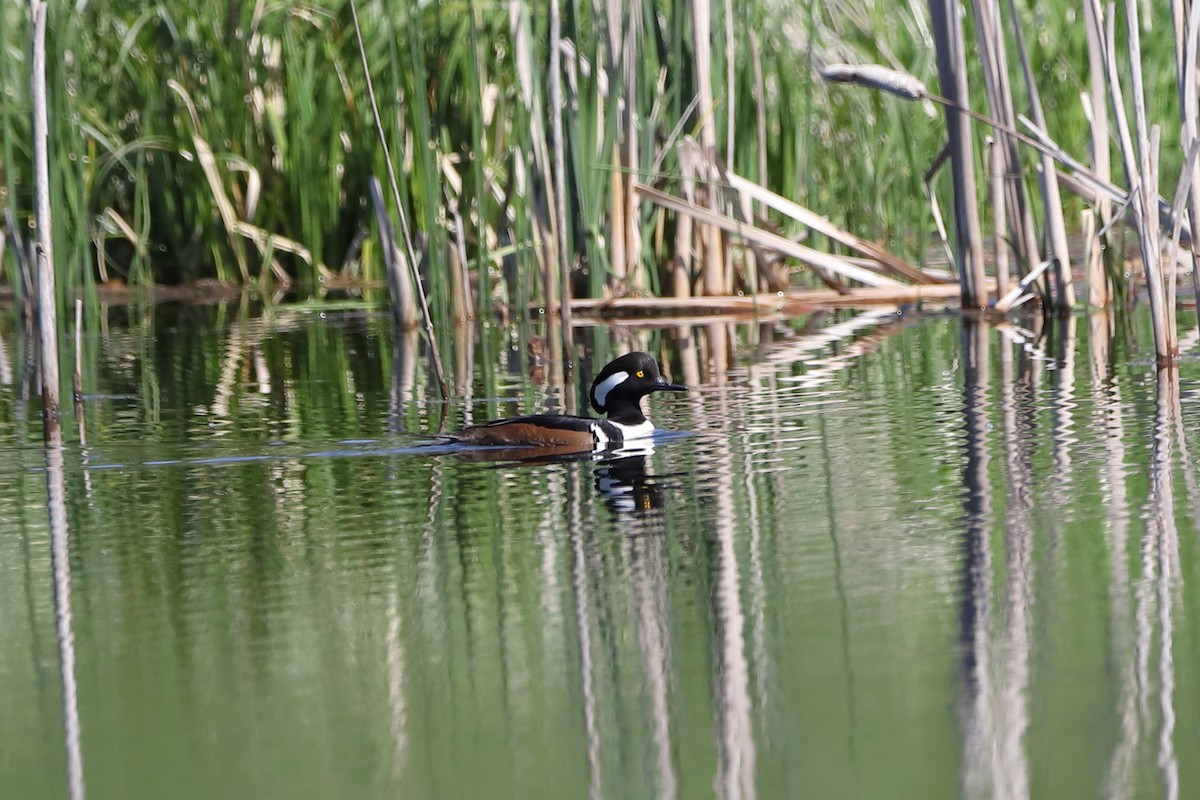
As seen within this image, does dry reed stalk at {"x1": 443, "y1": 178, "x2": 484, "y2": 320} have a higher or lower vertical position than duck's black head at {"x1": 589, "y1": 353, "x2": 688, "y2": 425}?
higher

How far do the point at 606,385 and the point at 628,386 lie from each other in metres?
A: 0.10

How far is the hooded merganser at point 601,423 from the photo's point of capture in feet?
22.5

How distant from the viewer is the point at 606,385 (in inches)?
296

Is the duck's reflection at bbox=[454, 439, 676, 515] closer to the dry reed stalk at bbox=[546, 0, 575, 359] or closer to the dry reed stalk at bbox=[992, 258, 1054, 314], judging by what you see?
the dry reed stalk at bbox=[546, 0, 575, 359]

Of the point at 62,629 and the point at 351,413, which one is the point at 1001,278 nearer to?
the point at 351,413

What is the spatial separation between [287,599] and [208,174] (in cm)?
896

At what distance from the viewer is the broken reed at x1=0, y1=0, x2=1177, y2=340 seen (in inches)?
409

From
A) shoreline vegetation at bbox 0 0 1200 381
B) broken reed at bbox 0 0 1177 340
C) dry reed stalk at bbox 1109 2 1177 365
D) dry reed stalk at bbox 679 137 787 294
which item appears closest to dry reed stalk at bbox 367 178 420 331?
shoreline vegetation at bbox 0 0 1200 381

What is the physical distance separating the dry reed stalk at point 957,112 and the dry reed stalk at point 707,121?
1188mm

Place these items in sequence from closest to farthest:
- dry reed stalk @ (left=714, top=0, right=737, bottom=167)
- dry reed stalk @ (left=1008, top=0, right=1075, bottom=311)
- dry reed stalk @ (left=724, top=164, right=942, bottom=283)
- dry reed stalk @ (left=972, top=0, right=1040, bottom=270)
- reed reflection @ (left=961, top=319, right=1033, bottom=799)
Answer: reed reflection @ (left=961, top=319, right=1033, bottom=799) → dry reed stalk @ (left=1008, top=0, right=1075, bottom=311) → dry reed stalk @ (left=972, top=0, right=1040, bottom=270) → dry reed stalk @ (left=714, top=0, right=737, bottom=167) → dry reed stalk @ (left=724, top=164, right=942, bottom=283)

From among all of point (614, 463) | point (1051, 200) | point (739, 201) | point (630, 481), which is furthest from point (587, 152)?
point (630, 481)

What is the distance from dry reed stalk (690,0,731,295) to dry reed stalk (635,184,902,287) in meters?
0.10

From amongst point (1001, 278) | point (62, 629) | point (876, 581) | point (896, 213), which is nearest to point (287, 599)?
point (62, 629)

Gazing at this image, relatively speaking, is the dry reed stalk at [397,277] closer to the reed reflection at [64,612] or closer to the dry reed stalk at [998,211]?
the dry reed stalk at [998,211]
